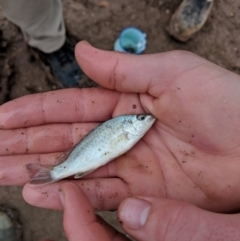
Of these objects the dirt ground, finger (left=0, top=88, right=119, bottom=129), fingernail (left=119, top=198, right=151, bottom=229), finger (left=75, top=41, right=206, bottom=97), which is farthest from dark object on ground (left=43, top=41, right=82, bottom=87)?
fingernail (left=119, top=198, right=151, bottom=229)

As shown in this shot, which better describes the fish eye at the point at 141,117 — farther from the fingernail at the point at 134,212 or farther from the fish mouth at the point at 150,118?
the fingernail at the point at 134,212

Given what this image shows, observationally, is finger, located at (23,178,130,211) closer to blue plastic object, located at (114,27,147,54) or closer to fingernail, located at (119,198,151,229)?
fingernail, located at (119,198,151,229)

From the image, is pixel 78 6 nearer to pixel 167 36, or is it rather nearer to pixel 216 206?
pixel 167 36

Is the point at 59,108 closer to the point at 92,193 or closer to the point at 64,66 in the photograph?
the point at 92,193

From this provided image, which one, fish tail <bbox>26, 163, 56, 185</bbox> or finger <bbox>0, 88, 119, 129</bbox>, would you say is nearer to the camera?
fish tail <bbox>26, 163, 56, 185</bbox>

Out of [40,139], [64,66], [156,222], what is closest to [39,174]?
[40,139]

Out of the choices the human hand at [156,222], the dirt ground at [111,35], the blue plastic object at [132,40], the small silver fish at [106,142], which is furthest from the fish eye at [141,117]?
the blue plastic object at [132,40]
